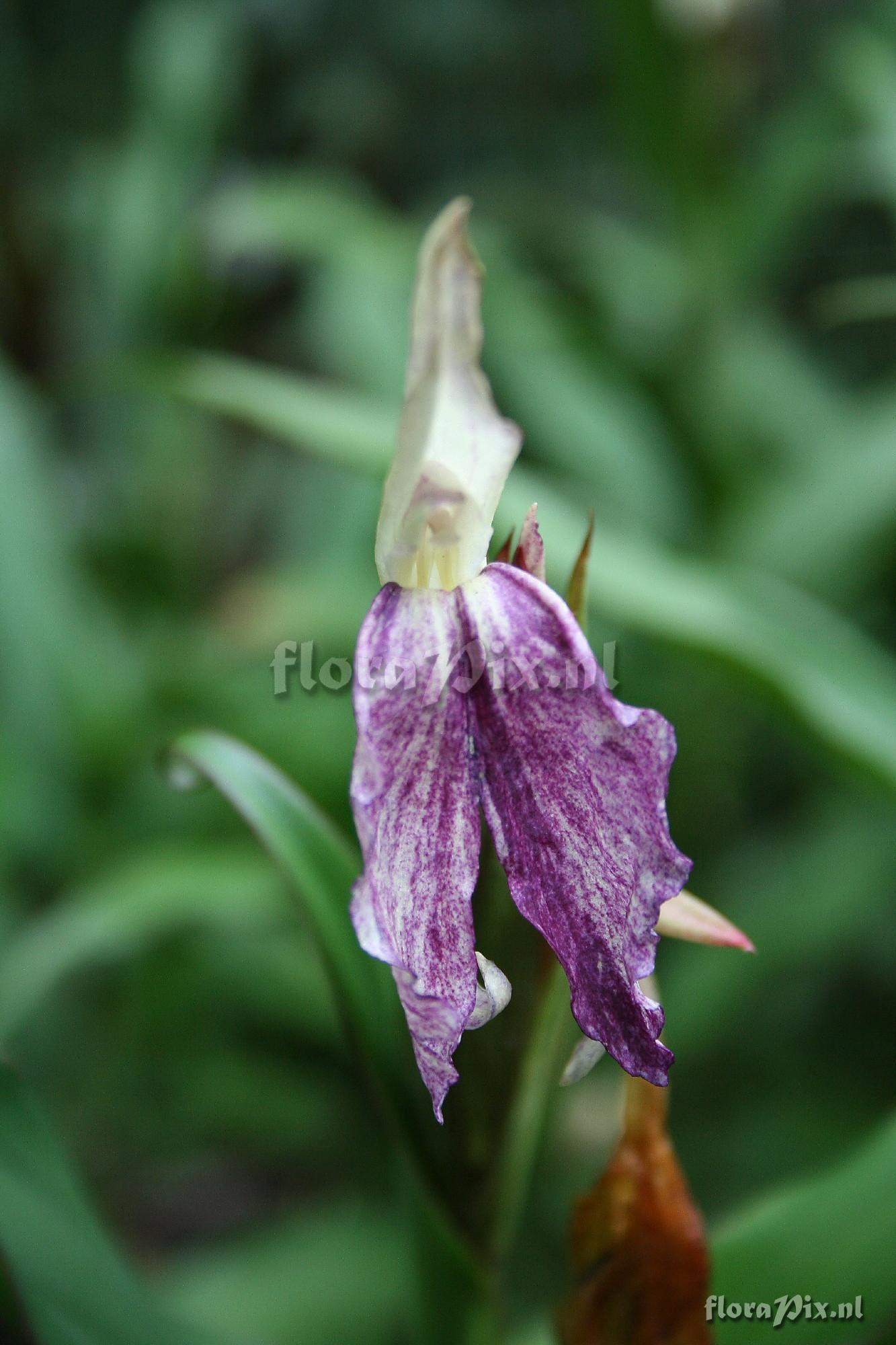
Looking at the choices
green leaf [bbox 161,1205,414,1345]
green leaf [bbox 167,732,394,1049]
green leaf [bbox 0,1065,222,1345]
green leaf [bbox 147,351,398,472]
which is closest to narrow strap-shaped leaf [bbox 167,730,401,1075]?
green leaf [bbox 167,732,394,1049]

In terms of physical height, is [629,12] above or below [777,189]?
above

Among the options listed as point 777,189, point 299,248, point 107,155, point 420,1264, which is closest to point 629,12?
point 777,189

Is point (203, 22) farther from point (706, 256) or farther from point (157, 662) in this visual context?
point (157, 662)

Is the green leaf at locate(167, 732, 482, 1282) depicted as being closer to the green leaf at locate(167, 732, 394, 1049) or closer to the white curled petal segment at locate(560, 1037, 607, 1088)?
the green leaf at locate(167, 732, 394, 1049)

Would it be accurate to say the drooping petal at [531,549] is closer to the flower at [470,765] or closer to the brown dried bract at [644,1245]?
the flower at [470,765]

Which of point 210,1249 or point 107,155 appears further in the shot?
point 107,155

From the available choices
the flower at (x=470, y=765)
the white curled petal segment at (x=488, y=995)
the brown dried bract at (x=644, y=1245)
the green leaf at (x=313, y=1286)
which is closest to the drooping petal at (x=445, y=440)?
the flower at (x=470, y=765)

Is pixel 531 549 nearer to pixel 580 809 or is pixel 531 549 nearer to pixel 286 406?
pixel 580 809
